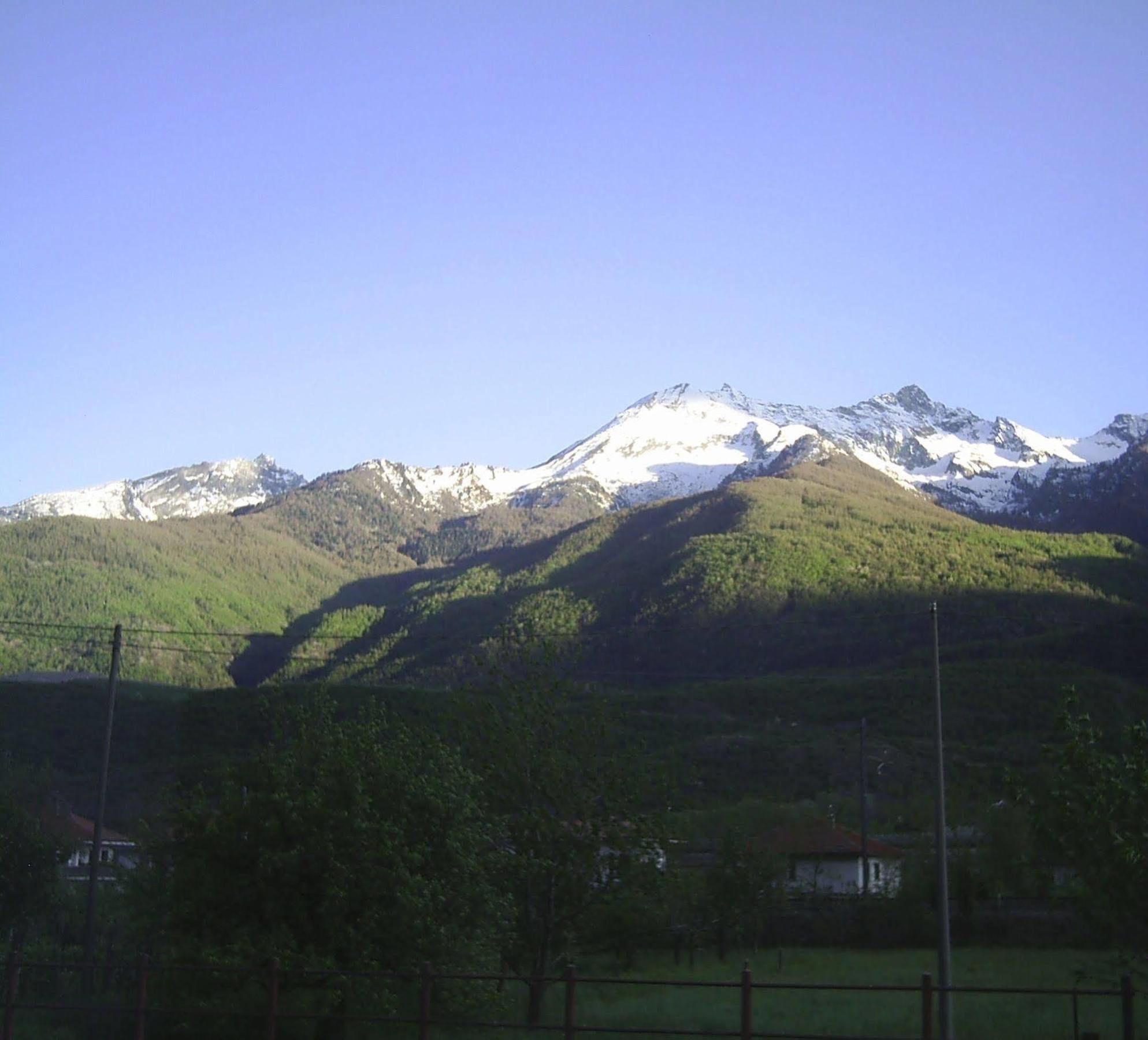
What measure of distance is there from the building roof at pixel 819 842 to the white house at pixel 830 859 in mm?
25

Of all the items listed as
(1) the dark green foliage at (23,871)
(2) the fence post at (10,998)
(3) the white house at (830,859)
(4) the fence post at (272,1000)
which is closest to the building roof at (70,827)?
(1) the dark green foliage at (23,871)

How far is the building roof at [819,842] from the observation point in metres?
57.9

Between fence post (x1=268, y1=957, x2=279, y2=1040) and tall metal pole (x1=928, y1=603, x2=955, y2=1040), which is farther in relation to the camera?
tall metal pole (x1=928, y1=603, x2=955, y2=1040)

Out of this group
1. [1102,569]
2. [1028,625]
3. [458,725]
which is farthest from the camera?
[1102,569]

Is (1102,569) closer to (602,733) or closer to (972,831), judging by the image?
(972,831)

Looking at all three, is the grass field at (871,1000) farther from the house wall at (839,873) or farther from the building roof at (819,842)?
the building roof at (819,842)

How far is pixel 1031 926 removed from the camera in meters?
47.4

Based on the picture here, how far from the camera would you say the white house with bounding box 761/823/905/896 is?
2264 inches

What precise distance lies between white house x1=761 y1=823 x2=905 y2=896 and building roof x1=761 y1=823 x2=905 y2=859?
0.08ft

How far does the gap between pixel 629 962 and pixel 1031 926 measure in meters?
20.3

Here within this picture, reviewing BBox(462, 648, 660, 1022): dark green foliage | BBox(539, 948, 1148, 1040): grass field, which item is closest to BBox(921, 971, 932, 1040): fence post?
BBox(539, 948, 1148, 1040): grass field

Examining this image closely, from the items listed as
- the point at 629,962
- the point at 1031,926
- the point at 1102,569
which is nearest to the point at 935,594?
the point at 1102,569

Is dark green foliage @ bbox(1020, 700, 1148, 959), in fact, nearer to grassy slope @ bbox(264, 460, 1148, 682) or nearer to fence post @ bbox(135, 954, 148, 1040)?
fence post @ bbox(135, 954, 148, 1040)

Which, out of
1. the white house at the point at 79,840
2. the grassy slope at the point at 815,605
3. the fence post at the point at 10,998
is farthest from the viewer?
the grassy slope at the point at 815,605
